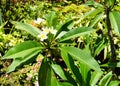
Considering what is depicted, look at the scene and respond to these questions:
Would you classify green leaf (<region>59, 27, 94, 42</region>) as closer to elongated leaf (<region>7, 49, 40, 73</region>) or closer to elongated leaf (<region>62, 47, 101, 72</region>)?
elongated leaf (<region>62, 47, 101, 72</region>)

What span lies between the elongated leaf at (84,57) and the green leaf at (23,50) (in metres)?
0.20

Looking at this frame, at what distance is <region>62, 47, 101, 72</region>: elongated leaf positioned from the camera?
1850 millimetres

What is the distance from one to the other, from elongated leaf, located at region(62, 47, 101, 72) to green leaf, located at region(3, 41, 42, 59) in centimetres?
20

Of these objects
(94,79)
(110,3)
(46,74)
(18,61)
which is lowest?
(94,79)

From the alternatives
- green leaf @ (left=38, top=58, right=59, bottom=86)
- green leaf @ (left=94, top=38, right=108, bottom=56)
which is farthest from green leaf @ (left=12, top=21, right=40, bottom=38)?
green leaf @ (left=94, top=38, right=108, bottom=56)

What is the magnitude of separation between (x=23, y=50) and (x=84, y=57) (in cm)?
40

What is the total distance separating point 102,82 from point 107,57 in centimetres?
81

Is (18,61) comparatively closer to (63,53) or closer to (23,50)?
(23,50)

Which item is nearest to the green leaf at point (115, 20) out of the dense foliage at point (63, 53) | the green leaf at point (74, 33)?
the dense foliage at point (63, 53)

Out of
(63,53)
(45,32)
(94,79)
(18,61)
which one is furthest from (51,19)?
(94,79)

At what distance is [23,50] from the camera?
6.28 ft

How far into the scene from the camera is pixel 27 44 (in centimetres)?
195

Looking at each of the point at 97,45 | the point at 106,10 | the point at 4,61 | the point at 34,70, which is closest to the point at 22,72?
Result: the point at 34,70

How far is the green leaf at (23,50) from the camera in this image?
186 cm
